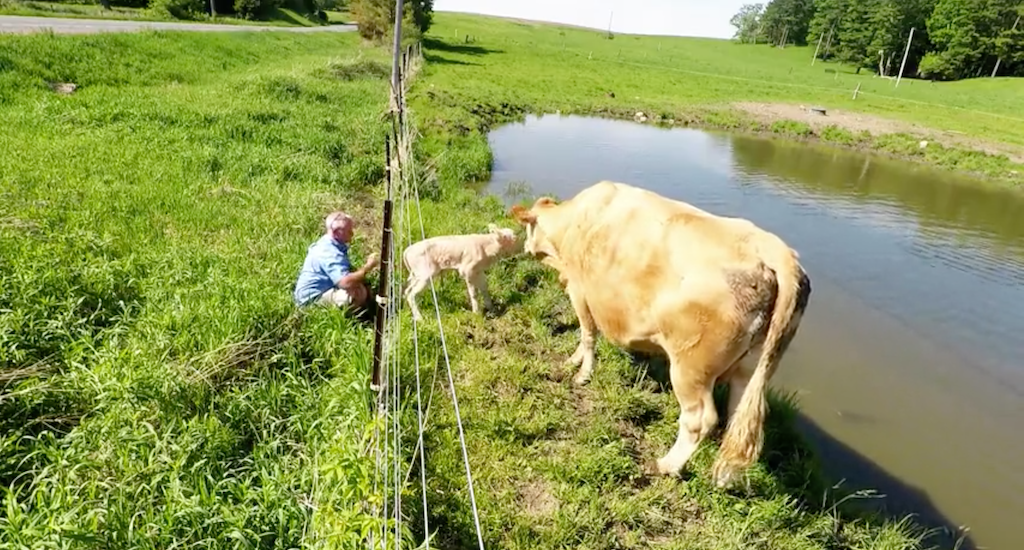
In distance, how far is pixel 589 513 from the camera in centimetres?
412

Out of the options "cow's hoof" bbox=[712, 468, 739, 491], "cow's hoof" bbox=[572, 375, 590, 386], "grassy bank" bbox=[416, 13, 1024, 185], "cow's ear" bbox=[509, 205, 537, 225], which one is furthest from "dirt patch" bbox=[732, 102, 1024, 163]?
"cow's hoof" bbox=[712, 468, 739, 491]

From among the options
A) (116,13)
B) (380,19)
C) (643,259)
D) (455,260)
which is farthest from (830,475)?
(116,13)

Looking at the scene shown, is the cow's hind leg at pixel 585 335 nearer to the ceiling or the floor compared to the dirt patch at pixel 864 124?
nearer to the floor

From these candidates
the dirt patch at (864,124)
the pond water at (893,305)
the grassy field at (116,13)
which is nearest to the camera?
the pond water at (893,305)

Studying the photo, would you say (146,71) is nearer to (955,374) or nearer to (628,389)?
(628,389)

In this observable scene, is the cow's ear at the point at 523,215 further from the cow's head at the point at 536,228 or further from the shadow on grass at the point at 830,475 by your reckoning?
the shadow on grass at the point at 830,475

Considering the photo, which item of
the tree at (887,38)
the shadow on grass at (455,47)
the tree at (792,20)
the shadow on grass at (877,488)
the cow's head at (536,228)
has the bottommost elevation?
the shadow on grass at (877,488)

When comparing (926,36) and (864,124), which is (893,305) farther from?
(926,36)

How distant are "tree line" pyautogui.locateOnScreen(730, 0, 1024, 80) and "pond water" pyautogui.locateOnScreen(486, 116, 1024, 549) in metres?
60.0

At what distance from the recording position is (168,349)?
4578mm

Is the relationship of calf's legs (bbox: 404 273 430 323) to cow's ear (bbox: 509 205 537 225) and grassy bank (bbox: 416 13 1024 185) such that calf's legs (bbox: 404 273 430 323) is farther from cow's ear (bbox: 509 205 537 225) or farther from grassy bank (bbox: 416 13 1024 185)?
grassy bank (bbox: 416 13 1024 185)

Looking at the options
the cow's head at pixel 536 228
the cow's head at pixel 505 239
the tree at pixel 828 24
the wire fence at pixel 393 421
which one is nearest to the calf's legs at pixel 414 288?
the wire fence at pixel 393 421

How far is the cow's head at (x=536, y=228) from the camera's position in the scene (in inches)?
251

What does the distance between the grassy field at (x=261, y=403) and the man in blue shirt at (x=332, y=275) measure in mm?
256
